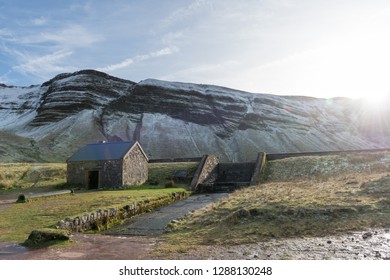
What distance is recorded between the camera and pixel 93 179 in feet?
117

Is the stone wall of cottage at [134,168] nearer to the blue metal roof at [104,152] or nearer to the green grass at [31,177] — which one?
the blue metal roof at [104,152]

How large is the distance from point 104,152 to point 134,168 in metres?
3.41

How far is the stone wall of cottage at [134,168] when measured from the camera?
3528 cm

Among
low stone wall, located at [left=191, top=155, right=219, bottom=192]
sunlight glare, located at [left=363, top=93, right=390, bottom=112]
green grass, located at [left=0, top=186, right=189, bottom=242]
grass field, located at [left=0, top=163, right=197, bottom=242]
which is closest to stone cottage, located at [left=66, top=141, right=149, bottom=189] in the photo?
grass field, located at [left=0, top=163, right=197, bottom=242]

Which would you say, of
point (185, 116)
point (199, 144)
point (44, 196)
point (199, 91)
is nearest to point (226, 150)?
point (199, 144)

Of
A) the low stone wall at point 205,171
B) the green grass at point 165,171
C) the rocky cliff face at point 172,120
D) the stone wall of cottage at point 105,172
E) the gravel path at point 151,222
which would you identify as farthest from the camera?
the rocky cliff face at point 172,120

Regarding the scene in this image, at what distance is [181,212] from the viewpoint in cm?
2262

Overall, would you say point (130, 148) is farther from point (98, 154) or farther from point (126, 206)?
point (126, 206)

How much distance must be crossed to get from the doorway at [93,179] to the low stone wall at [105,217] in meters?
11.4

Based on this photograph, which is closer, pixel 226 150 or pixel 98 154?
pixel 98 154

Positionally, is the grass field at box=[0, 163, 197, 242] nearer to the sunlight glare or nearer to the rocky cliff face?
the rocky cliff face

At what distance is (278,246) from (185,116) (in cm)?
10954

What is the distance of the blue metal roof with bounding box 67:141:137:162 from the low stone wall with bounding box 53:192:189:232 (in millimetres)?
10787

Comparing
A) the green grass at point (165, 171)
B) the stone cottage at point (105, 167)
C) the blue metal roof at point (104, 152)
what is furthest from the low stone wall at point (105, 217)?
the green grass at point (165, 171)
